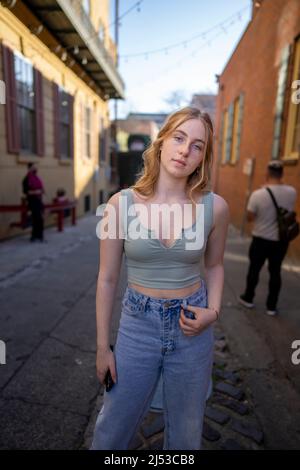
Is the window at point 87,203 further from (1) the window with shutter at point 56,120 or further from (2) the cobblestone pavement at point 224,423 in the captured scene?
(2) the cobblestone pavement at point 224,423

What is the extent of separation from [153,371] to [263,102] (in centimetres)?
881

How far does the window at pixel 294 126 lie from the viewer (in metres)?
6.59

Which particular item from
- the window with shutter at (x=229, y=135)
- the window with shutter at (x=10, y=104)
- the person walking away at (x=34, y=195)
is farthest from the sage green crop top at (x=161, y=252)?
the window with shutter at (x=229, y=135)

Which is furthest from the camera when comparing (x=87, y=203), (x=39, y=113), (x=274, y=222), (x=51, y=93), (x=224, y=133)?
(x=224, y=133)

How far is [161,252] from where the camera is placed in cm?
138

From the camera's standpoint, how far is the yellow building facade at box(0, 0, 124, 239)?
700 centimetres

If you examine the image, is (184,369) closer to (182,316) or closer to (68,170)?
(182,316)

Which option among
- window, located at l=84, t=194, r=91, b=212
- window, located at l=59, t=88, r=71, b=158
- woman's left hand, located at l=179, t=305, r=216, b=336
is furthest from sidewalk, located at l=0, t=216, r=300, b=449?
window, located at l=84, t=194, r=91, b=212

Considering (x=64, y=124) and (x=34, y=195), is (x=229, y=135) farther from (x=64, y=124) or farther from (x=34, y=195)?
(x=34, y=195)

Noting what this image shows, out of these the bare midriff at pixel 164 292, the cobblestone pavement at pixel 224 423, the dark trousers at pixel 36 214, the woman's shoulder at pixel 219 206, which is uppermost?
the woman's shoulder at pixel 219 206

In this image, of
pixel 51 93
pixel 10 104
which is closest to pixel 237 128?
pixel 51 93

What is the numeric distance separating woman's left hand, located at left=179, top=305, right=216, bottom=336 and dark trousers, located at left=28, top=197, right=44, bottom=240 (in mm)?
6498

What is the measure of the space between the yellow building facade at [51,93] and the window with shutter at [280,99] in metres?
4.90

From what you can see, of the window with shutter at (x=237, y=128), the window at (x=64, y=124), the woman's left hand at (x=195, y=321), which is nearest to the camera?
the woman's left hand at (x=195, y=321)
